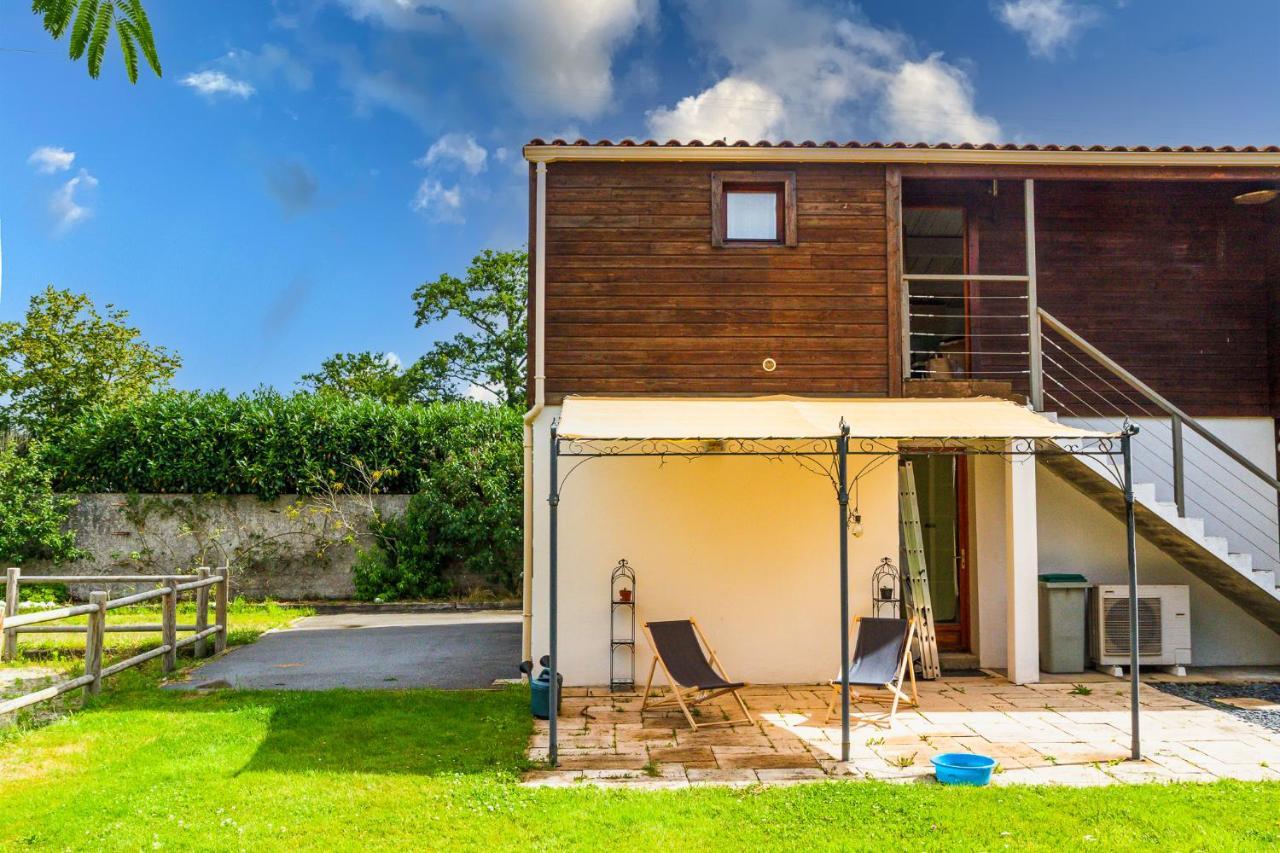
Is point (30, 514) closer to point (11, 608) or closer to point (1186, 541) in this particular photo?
point (11, 608)

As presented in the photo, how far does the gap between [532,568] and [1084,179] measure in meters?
7.42

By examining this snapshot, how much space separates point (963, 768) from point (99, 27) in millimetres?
6263

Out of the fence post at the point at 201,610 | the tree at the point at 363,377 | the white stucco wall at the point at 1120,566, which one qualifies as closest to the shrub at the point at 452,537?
the fence post at the point at 201,610

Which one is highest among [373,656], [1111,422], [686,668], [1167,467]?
[1111,422]

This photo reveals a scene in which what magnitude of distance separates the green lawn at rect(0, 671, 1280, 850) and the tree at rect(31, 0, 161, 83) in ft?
13.5

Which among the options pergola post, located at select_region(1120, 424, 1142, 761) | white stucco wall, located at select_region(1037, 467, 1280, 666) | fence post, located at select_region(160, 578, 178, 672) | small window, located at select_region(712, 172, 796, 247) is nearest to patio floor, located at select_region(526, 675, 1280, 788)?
pergola post, located at select_region(1120, 424, 1142, 761)

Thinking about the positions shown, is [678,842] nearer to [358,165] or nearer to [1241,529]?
[1241,529]

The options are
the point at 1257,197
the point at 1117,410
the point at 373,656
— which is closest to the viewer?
the point at 1257,197

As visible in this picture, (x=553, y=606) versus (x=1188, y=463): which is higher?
(x=1188, y=463)

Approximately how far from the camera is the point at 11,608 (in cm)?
1115

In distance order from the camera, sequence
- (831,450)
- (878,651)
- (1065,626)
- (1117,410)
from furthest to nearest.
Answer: (1117,410)
(1065,626)
(831,450)
(878,651)

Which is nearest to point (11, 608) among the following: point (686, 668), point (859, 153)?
point (686, 668)

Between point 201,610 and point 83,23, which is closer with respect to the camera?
point 83,23

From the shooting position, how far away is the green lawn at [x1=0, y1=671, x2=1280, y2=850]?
5.18m
